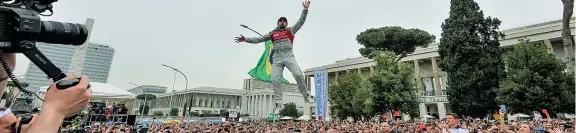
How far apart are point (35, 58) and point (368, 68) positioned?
176 feet

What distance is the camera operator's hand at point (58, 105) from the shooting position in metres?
1.29

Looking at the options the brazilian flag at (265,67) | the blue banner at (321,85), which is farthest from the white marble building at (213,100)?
the brazilian flag at (265,67)

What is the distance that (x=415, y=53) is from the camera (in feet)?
152

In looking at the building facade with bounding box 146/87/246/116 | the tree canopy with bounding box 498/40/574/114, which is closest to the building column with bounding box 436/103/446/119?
the tree canopy with bounding box 498/40/574/114

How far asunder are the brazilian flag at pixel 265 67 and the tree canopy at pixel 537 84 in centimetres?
2226

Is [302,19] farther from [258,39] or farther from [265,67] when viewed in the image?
[265,67]

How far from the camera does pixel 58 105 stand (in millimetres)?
1334

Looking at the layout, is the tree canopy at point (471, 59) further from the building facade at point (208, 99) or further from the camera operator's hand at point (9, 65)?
the building facade at point (208, 99)

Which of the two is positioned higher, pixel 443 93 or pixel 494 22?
pixel 494 22

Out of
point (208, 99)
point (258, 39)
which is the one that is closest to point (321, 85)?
point (258, 39)

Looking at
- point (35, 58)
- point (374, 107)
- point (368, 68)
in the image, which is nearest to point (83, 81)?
point (35, 58)

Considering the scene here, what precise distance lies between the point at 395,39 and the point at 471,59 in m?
14.8

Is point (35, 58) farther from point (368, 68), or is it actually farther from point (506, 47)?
point (368, 68)

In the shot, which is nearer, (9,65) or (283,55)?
(9,65)
